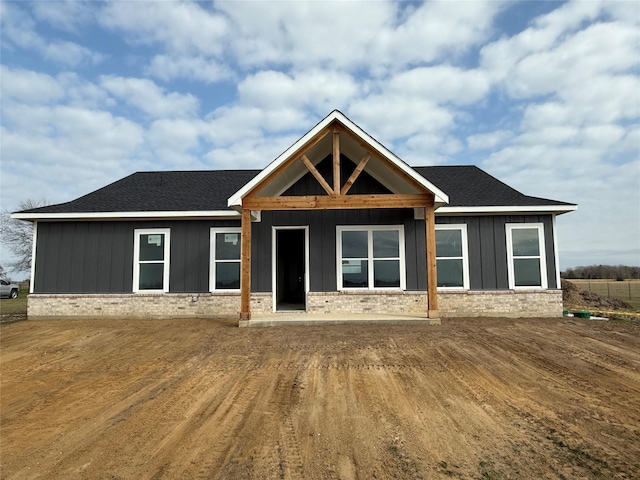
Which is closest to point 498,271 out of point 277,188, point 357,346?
point 357,346

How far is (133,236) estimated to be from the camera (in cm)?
1169

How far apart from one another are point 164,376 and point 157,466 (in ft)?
9.76

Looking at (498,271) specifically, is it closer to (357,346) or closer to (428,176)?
(428,176)

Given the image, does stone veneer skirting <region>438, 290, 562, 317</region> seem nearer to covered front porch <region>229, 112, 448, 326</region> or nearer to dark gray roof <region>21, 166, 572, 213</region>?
covered front porch <region>229, 112, 448, 326</region>

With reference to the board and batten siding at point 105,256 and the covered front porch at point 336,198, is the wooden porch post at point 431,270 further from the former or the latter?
the board and batten siding at point 105,256

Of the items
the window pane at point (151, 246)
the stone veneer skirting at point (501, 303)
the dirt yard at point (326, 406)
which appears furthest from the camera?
the window pane at point (151, 246)

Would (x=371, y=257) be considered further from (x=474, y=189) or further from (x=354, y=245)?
(x=474, y=189)

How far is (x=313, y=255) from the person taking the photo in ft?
37.6

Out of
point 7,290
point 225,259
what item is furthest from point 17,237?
point 225,259

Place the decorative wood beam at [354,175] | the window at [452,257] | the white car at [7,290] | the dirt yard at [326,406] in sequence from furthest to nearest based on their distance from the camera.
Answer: the white car at [7,290] < the window at [452,257] < the decorative wood beam at [354,175] < the dirt yard at [326,406]

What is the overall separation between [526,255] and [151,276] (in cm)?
1180

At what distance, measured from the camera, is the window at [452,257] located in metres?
11.4

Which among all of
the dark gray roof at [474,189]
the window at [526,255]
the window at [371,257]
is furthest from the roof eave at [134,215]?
the window at [526,255]

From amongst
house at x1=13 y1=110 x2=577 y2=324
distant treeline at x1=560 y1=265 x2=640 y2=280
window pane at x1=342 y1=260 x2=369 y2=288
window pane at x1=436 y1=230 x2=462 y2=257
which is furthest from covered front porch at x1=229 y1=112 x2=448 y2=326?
distant treeline at x1=560 y1=265 x2=640 y2=280
